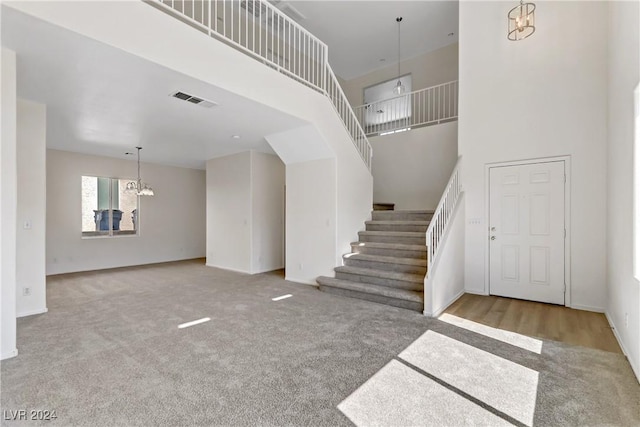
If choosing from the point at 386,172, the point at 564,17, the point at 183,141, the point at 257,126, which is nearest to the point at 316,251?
the point at 257,126

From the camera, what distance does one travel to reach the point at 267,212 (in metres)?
7.06

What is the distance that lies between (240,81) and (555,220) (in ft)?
16.0

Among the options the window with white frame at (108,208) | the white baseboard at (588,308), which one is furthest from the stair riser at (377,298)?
the window with white frame at (108,208)

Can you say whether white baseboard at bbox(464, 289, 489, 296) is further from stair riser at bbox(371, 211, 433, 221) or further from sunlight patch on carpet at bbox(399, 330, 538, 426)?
sunlight patch on carpet at bbox(399, 330, 538, 426)

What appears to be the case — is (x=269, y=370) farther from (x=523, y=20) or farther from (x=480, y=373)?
(x=523, y=20)

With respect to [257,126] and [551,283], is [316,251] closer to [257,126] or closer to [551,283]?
[257,126]

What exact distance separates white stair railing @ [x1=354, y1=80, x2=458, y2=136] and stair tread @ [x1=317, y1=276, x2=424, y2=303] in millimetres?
4244

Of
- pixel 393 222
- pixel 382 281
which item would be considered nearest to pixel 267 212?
pixel 393 222

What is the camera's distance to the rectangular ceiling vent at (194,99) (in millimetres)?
3555

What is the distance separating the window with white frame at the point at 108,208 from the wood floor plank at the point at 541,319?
8.13 metres

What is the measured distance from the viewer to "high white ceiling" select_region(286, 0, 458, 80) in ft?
19.5

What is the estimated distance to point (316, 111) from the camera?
4840 mm

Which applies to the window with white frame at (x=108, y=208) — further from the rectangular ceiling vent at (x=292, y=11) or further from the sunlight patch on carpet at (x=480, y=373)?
the sunlight patch on carpet at (x=480, y=373)

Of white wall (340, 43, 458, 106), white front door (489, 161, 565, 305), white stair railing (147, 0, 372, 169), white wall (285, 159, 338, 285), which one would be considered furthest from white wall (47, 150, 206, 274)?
white front door (489, 161, 565, 305)
